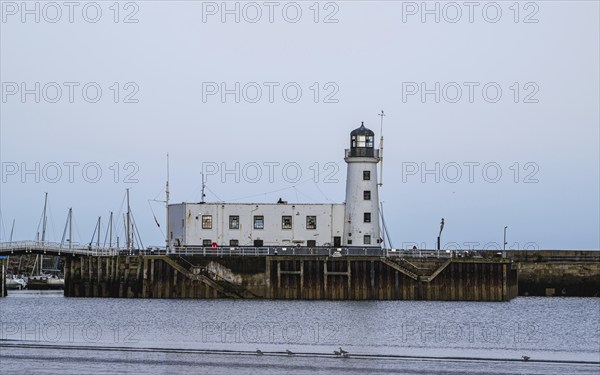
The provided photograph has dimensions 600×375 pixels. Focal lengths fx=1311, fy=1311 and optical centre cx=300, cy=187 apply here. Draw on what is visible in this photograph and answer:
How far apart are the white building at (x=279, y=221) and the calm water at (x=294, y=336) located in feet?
25.1

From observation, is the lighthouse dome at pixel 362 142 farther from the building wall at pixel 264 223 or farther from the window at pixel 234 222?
the window at pixel 234 222

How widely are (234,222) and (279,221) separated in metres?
3.34

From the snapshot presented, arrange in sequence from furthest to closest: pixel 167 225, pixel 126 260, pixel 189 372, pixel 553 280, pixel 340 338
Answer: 1. pixel 553 280
2. pixel 167 225
3. pixel 126 260
4. pixel 340 338
5. pixel 189 372

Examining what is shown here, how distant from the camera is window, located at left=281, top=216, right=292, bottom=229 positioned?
9662 centimetres

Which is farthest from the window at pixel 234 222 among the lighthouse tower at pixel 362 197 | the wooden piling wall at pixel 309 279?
the lighthouse tower at pixel 362 197

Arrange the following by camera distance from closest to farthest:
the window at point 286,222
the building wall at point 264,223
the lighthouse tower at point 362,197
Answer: the lighthouse tower at point 362,197 → the building wall at point 264,223 → the window at point 286,222

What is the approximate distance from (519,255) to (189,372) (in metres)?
63.3

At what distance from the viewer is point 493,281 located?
91562 mm

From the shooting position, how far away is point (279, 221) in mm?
96688

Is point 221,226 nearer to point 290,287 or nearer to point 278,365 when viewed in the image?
point 290,287

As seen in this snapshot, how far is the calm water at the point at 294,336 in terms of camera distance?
172 ft

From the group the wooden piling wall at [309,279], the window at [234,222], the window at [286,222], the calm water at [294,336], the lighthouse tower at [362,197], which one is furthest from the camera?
the window at [234,222]

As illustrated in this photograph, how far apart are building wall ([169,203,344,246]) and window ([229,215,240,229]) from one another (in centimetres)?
16

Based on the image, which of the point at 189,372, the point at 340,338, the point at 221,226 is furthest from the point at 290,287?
the point at 189,372
